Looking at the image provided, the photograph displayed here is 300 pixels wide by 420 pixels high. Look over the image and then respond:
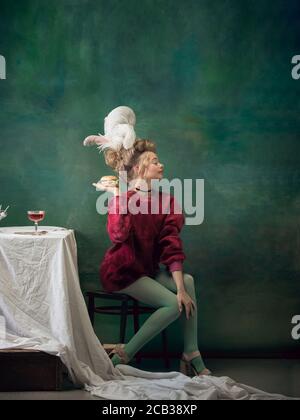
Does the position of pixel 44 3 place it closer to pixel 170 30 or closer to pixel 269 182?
pixel 170 30

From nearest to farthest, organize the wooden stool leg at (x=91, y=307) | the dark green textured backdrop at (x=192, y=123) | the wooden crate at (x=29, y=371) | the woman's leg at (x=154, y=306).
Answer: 1. the wooden crate at (x=29, y=371)
2. the woman's leg at (x=154, y=306)
3. the wooden stool leg at (x=91, y=307)
4. the dark green textured backdrop at (x=192, y=123)

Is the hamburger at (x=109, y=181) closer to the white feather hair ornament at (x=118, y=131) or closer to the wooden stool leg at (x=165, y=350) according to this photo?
the white feather hair ornament at (x=118, y=131)

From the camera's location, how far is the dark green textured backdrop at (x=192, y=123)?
5133mm

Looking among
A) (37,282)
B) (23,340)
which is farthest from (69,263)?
→ (23,340)

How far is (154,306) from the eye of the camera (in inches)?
186

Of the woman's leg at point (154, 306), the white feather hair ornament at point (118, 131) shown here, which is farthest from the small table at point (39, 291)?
the white feather hair ornament at point (118, 131)

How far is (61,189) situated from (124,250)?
2.36 feet

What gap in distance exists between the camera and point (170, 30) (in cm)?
514

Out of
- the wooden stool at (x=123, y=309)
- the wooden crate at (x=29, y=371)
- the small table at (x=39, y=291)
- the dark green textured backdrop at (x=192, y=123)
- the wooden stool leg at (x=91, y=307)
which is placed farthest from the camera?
the dark green textured backdrop at (x=192, y=123)

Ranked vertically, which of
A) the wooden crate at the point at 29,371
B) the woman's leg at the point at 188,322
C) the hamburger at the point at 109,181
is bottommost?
the wooden crate at the point at 29,371

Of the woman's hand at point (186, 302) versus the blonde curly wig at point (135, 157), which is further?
the blonde curly wig at point (135, 157)

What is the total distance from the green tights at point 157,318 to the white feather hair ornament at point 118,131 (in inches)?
32.5

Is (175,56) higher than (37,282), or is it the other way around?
(175,56)

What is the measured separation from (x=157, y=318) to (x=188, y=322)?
0.60ft
